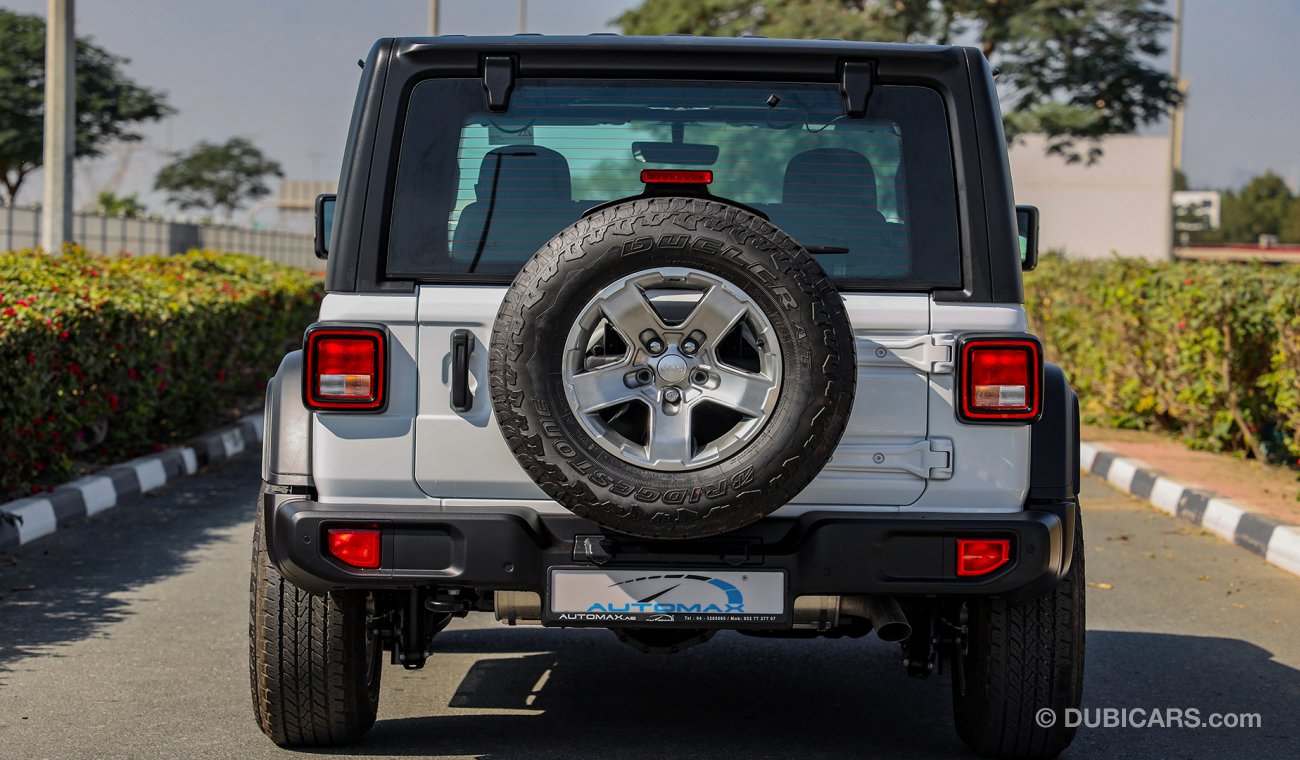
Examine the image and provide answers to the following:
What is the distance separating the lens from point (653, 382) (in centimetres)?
347

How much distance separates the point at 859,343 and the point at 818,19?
22.3m

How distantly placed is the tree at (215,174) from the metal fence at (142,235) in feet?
80.0

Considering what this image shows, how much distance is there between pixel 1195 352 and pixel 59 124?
29.2 feet

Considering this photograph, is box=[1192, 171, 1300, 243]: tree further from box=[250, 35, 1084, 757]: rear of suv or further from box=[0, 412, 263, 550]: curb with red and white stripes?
box=[250, 35, 1084, 757]: rear of suv

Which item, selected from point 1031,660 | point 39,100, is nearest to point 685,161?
point 1031,660

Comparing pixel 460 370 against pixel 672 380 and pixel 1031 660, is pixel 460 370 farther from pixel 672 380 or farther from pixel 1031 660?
pixel 1031 660

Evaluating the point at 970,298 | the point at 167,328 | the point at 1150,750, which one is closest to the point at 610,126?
the point at 970,298

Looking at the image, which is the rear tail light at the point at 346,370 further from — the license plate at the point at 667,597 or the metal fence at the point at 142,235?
the metal fence at the point at 142,235

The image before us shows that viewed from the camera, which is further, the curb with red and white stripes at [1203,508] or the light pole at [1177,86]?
the light pole at [1177,86]

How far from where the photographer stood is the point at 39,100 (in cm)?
3088

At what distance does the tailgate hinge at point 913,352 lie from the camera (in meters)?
3.73

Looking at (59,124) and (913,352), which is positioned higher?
(59,124)

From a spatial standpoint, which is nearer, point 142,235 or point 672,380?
point 672,380

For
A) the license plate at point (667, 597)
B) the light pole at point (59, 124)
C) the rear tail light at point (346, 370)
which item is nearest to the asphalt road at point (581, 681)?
the license plate at point (667, 597)
